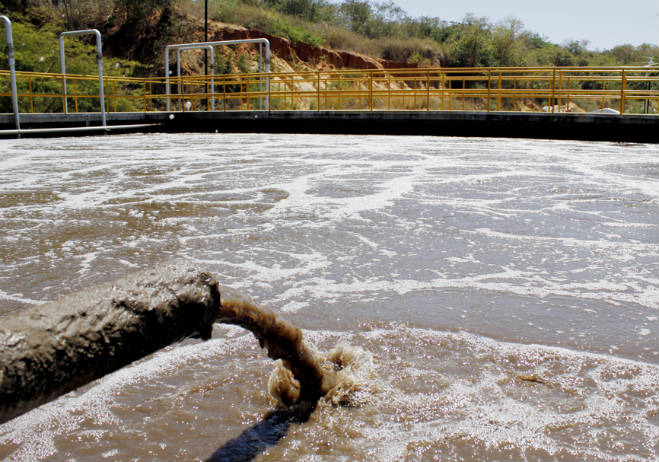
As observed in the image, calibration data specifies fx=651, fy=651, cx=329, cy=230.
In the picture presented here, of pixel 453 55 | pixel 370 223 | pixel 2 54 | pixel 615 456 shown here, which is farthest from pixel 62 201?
pixel 453 55

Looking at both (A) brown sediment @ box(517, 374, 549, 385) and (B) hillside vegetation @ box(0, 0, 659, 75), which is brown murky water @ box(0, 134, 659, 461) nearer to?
(A) brown sediment @ box(517, 374, 549, 385)

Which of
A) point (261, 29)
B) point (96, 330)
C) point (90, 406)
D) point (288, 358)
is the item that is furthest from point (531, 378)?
point (261, 29)

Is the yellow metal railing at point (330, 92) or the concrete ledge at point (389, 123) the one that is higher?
the yellow metal railing at point (330, 92)

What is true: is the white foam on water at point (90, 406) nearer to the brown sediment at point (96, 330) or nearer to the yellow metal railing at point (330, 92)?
the brown sediment at point (96, 330)

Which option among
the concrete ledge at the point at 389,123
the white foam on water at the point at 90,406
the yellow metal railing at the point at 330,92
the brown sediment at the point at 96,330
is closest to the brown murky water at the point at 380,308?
the white foam on water at the point at 90,406

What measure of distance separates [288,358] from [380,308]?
1.16m

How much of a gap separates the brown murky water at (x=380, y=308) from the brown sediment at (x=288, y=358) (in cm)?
5

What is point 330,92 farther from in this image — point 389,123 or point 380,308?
point 380,308

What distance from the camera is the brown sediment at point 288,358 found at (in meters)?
2.05

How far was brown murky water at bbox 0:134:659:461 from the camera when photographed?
6.96ft

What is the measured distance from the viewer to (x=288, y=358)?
2.27 m

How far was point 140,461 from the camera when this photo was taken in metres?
1.97

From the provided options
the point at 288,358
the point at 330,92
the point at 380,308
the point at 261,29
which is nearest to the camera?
the point at 288,358

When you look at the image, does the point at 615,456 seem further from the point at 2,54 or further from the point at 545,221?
the point at 2,54
